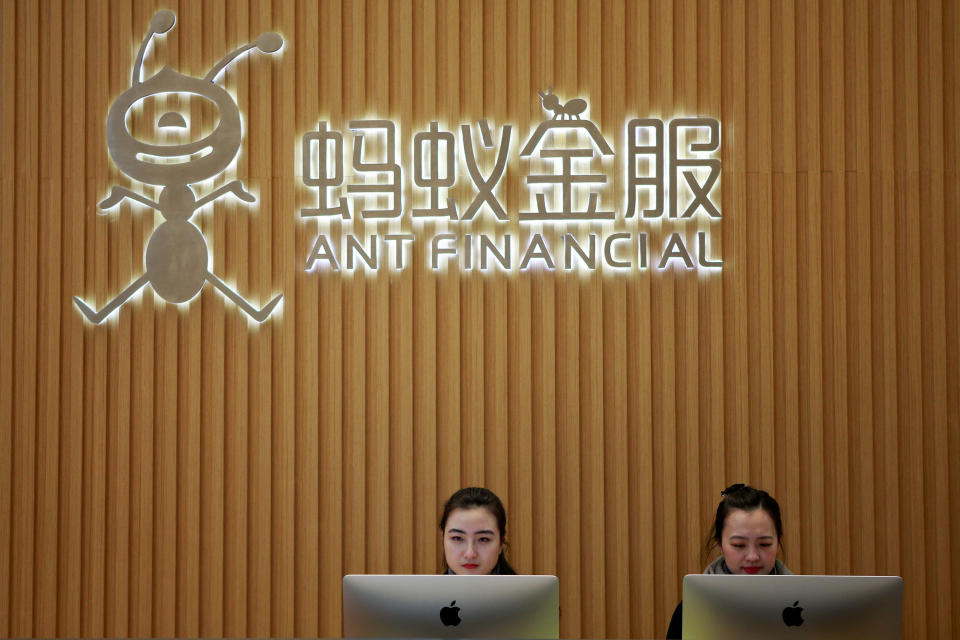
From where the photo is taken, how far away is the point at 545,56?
425 centimetres

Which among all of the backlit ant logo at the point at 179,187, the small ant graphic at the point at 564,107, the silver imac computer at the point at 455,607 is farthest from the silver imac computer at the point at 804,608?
the backlit ant logo at the point at 179,187

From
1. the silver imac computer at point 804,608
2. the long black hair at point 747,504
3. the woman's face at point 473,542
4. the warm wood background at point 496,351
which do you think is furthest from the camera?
the warm wood background at point 496,351

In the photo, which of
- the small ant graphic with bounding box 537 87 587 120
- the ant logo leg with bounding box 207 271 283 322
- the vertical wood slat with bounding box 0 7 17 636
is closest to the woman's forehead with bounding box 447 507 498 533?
the ant logo leg with bounding box 207 271 283 322

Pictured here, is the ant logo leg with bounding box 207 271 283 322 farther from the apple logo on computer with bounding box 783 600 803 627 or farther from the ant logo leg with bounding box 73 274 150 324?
the apple logo on computer with bounding box 783 600 803 627

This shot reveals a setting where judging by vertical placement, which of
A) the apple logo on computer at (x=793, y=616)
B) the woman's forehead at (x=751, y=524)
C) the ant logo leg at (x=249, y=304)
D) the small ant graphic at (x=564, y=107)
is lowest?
the apple logo on computer at (x=793, y=616)

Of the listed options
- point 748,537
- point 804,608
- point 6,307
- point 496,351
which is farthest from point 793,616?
point 6,307

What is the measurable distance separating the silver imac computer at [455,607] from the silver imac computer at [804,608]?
0.43 metres

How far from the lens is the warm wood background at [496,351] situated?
4125mm

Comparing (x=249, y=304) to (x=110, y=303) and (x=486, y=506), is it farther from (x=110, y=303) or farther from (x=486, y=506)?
(x=486, y=506)

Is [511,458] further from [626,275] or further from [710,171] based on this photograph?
[710,171]

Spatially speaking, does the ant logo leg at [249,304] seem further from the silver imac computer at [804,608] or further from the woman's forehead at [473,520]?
the silver imac computer at [804,608]

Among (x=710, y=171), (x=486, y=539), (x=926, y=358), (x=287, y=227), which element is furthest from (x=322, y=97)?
(x=926, y=358)

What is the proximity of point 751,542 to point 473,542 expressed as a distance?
3.13ft

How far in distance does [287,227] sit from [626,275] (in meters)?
1.47
